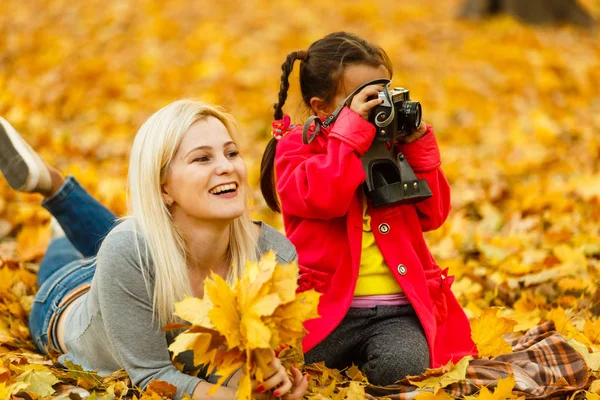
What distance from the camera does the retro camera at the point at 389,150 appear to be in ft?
8.09

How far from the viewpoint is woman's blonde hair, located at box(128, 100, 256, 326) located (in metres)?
2.35

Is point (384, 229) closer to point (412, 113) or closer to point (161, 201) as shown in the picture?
point (412, 113)

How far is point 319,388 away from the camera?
97.6 inches

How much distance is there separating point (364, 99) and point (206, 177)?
1.94 ft

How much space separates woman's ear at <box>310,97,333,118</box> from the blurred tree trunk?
783 centimetres

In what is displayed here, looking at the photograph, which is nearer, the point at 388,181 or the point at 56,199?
the point at 388,181

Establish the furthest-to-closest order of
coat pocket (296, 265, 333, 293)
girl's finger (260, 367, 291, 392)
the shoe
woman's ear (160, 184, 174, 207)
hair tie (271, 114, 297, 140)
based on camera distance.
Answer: the shoe, hair tie (271, 114, 297, 140), coat pocket (296, 265, 333, 293), woman's ear (160, 184, 174, 207), girl's finger (260, 367, 291, 392)

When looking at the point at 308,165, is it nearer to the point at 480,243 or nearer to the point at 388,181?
the point at 388,181

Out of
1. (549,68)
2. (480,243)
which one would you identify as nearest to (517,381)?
(480,243)

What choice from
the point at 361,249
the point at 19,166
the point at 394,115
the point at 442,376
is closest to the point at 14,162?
the point at 19,166

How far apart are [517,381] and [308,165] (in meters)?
0.99

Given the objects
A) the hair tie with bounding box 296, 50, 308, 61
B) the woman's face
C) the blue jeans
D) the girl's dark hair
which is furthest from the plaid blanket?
the blue jeans

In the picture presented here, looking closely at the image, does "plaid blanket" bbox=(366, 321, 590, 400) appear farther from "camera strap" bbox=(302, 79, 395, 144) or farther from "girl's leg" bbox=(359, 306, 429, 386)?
"camera strap" bbox=(302, 79, 395, 144)

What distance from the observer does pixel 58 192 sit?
343 centimetres
